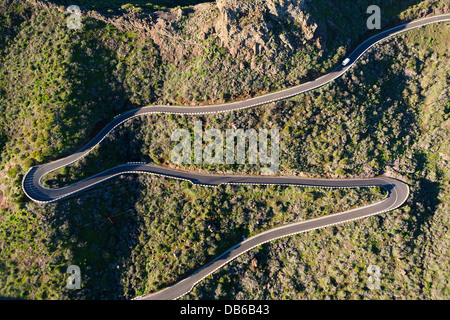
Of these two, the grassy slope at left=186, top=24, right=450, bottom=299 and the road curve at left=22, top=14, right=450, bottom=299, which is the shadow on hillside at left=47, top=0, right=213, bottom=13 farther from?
the grassy slope at left=186, top=24, right=450, bottom=299

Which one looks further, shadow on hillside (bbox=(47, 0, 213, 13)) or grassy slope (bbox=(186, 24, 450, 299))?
shadow on hillside (bbox=(47, 0, 213, 13))

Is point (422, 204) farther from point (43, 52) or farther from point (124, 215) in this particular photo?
point (43, 52)

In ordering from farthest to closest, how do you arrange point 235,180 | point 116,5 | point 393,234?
point 116,5
point 235,180
point 393,234

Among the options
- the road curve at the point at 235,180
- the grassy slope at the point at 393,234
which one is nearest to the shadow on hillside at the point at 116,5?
the road curve at the point at 235,180

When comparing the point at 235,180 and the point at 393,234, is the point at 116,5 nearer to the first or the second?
the point at 235,180

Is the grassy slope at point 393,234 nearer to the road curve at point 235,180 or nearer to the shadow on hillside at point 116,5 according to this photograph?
the road curve at point 235,180

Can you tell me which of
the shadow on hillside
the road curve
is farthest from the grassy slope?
the shadow on hillside

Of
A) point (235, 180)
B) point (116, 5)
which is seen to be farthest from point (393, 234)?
point (116, 5)

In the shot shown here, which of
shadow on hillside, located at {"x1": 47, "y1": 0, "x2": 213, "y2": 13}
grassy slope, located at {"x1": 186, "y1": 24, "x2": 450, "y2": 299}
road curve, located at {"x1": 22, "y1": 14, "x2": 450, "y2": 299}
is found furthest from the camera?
shadow on hillside, located at {"x1": 47, "y1": 0, "x2": 213, "y2": 13}

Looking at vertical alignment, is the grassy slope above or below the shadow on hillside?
below
